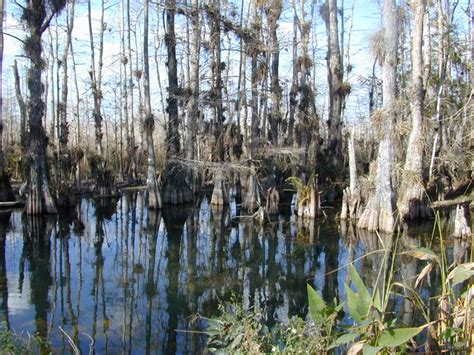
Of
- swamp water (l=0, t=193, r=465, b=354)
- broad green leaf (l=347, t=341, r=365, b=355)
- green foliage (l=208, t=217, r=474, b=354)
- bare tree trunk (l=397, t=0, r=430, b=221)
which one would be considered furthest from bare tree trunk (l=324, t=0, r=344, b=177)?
broad green leaf (l=347, t=341, r=365, b=355)

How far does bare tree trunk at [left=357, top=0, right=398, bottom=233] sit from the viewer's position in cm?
1177

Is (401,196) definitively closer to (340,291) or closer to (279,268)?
(279,268)

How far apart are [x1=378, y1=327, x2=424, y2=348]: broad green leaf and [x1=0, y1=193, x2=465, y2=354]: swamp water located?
19.0 inches

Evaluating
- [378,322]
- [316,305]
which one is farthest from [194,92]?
[378,322]

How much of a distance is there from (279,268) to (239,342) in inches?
226

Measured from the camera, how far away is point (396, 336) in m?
2.38

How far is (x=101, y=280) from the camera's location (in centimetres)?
770

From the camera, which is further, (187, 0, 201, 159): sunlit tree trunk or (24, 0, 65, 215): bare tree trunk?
(187, 0, 201, 159): sunlit tree trunk

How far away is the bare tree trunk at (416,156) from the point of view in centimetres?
1260

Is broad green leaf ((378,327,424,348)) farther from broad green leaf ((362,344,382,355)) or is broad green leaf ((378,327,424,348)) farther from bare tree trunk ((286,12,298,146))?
bare tree trunk ((286,12,298,146))

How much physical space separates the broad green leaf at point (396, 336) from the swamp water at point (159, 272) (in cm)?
48

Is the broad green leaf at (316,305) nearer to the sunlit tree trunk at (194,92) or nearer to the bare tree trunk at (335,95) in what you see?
the sunlit tree trunk at (194,92)

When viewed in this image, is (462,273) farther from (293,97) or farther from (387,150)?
(293,97)

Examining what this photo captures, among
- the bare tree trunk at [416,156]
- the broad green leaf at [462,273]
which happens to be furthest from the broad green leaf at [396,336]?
the bare tree trunk at [416,156]
